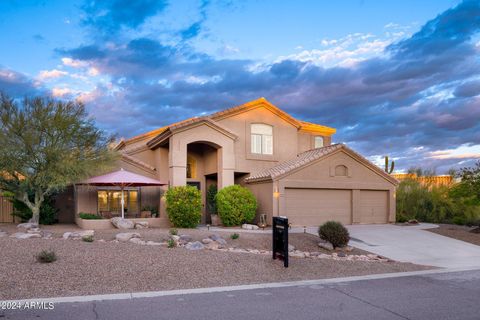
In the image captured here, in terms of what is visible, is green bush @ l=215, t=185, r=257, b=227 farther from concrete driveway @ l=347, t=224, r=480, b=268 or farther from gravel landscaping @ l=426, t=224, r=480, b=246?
gravel landscaping @ l=426, t=224, r=480, b=246

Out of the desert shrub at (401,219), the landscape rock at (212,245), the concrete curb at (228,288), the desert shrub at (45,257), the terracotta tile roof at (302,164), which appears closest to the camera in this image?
the concrete curb at (228,288)

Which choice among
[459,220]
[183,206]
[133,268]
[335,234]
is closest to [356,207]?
[459,220]

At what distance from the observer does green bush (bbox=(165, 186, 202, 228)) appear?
19797mm

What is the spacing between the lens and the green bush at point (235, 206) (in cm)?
2139

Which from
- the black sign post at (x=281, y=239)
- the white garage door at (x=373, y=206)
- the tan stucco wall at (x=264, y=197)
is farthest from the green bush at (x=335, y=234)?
the white garage door at (x=373, y=206)

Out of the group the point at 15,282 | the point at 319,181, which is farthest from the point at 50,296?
the point at 319,181

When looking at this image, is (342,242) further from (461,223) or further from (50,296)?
(461,223)

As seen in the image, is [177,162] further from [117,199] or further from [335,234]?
[335,234]

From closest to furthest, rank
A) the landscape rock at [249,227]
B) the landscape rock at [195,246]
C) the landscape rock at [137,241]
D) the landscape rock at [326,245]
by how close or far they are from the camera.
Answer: the landscape rock at [195,246], the landscape rock at [137,241], the landscape rock at [326,245], the landscape rock at [249,227]

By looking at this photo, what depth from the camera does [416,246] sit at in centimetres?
1731

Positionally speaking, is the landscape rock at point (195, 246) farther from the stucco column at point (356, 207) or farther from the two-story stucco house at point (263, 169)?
the stucco column at point (356, 207)

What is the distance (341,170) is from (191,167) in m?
8.70

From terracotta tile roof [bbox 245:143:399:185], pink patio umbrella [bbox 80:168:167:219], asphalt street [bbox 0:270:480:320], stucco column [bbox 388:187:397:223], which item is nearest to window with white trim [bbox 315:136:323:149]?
terracotta tile roof [bbox 245:143:399:185]

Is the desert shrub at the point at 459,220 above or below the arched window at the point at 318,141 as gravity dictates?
below
